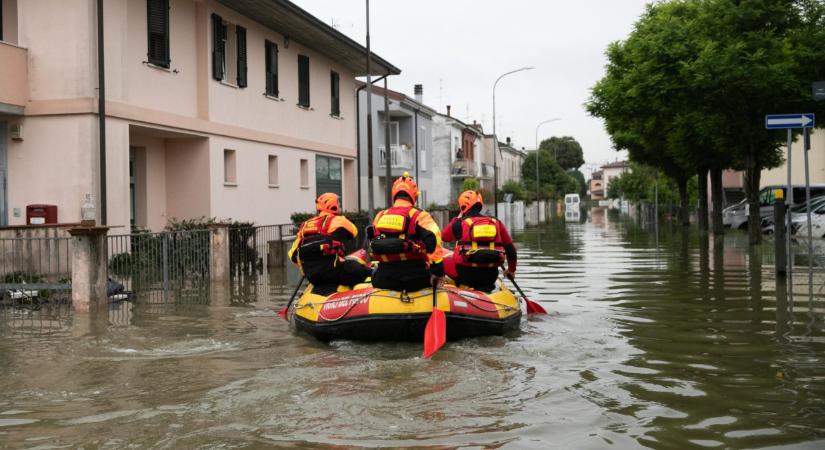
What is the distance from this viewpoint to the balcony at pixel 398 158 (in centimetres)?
4575

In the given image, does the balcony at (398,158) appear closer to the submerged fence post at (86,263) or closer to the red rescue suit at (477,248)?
the submerged fence post at (86,263)

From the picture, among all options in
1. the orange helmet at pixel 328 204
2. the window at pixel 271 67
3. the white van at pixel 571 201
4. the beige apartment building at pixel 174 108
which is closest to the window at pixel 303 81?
the beige apartment building at pixel 174 108

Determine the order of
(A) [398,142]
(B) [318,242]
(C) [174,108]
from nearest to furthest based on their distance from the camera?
(B) [318,242] < (C) [174,108] < (A) [398,142]

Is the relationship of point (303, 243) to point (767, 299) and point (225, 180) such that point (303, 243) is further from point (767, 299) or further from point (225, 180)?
point (225, 180)

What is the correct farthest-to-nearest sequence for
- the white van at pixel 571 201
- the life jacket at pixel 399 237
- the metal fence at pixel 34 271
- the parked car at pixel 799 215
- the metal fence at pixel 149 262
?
1. the white van at pixel 571 201
2. the parked car at pixel 799 215
3. the metal fence at pixel 149 262
4. the metal fence at pixel 34 271
5. the life jacket at pixel 399 237

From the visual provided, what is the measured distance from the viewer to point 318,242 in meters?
10.9

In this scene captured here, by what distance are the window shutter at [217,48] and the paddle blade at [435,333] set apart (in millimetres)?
14336

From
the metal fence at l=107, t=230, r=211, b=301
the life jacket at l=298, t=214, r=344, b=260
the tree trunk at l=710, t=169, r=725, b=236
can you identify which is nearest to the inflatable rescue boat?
the life jacket at l=298, t=214, r=344, b=260

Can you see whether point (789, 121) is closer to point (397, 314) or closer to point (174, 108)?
point (397, 314)

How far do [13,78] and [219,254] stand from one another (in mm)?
5247

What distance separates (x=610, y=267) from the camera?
20484 mm

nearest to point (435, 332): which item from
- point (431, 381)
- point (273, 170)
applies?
point (431, 381)

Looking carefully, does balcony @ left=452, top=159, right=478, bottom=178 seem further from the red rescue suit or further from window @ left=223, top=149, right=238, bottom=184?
the red rescue suit

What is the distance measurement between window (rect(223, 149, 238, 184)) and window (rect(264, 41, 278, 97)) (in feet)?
9.65
